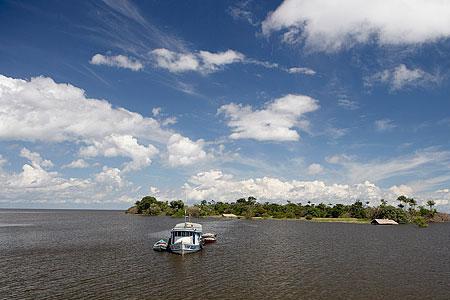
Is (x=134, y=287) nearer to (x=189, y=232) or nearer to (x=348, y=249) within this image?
(x=189, y=232)

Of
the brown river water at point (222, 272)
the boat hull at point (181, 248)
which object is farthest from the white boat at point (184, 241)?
the brown river water at point (222, 272)

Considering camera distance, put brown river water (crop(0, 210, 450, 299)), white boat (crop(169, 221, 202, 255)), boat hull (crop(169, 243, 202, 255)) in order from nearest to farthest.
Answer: brown river water (crop(0, 210, 450, 299)) → boat hull (crop(169, 243, 202, 255)) → white boat (crop(169, 221, 202, 255))

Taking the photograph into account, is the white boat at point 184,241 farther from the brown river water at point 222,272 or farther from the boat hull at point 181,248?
the brown river water at point 222,272

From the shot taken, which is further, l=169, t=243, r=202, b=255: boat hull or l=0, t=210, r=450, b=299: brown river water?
l=169, t=243, r=202, b=255: boat hull

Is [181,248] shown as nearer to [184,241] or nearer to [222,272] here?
[184,241]

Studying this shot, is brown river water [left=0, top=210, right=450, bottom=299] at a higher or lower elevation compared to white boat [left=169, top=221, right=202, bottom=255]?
lower

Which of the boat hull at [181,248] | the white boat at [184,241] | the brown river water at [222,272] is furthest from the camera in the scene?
the white boat at [184,241]

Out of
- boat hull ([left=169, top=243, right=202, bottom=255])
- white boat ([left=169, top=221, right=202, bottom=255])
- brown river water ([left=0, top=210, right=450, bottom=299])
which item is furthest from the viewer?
white boat ([left=169, top=221, right=202, bottom=255])

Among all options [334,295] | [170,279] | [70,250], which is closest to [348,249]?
[334,295]

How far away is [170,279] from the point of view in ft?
181

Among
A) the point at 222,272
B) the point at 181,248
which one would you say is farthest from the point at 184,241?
the point at 222,272

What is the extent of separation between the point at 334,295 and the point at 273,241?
187 feet

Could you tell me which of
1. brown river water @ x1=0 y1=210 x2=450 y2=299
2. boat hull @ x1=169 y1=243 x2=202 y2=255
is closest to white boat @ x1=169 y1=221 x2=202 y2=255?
boat hull @ x1=169 y1=243 x2=202 y2=255

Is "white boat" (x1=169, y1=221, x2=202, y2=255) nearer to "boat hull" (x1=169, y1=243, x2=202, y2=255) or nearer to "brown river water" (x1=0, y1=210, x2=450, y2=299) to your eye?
"boat hull" (x1=169, y1=243, x2=202, y2=255)
